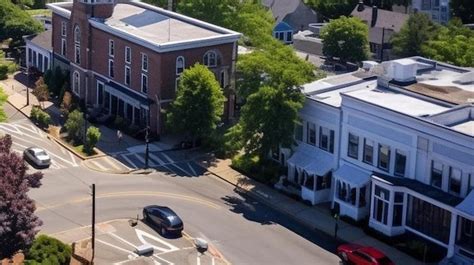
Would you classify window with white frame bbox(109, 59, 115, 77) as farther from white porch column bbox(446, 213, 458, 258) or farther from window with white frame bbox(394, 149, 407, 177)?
white porch column bbox(446, 213, 458, 258)

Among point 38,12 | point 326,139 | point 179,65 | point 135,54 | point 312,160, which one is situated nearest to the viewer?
point 326,139

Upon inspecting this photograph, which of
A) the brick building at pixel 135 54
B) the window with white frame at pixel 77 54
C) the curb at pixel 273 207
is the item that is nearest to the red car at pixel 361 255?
the curb at pixel 273 207

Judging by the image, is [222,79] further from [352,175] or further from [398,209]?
[398,209]

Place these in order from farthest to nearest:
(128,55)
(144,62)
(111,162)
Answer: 1. (128,55)
2. (144,62)
3. (111,162)

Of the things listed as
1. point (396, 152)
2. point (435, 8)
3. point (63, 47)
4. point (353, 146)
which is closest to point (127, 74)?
point (63, 47)

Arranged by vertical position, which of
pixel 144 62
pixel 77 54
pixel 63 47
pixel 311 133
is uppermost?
pixel 144 62

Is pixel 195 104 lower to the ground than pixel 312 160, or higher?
higher

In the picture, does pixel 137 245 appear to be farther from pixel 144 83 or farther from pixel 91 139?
pixel 144 83

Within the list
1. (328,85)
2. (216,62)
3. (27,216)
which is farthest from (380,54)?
(27,216)

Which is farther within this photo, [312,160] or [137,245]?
[312,160]
